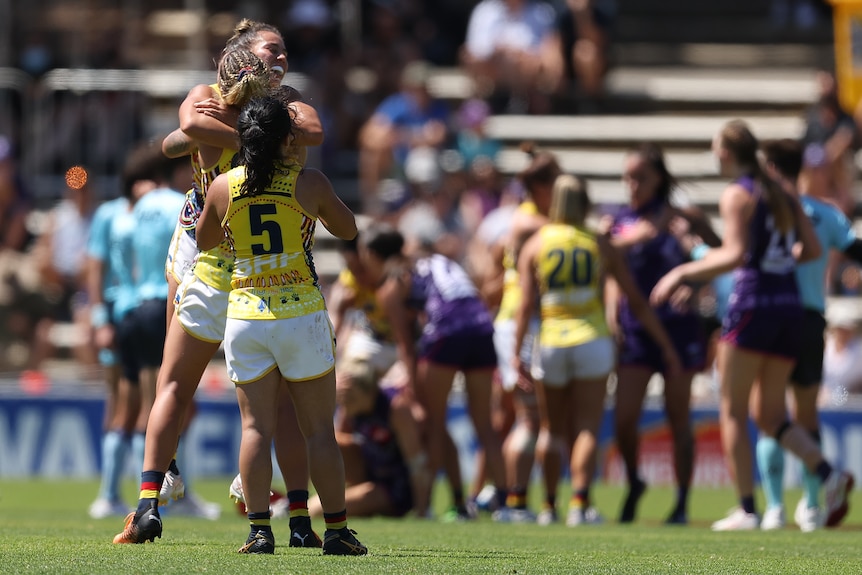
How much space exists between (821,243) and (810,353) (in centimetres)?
76

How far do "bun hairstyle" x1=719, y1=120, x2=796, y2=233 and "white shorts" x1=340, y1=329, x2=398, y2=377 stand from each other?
2.89m

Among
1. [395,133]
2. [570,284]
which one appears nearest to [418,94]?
[395,133]

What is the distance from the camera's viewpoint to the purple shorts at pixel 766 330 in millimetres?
9930

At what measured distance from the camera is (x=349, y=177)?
19.7 metres

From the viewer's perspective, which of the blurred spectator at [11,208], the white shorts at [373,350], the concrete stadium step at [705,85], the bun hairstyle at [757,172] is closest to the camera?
the bun hairstyle at [757,172]

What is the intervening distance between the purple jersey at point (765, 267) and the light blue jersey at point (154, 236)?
3.73 metres

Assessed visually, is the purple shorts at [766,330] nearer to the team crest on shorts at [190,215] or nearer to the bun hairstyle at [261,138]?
the team crest on shorts at [190,215]

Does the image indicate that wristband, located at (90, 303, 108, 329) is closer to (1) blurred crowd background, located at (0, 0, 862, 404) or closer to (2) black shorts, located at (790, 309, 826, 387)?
(1) blurred crowd background, located at (0, 0, 862, 404)

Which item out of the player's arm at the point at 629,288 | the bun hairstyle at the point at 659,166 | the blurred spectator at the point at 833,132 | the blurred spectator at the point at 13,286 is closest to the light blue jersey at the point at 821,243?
the bun hairstyle at the point at 659,166

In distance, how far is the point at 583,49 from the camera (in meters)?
19.7

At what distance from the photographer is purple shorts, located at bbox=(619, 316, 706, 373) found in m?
10.8

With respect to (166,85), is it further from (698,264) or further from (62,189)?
(698,264)

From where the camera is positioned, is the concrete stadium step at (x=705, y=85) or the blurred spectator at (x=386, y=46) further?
the concrete stadium step at (x=705, y=85)

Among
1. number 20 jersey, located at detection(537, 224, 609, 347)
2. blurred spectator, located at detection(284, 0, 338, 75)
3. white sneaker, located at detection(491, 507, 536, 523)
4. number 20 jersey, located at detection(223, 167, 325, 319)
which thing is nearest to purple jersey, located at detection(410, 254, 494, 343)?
number 20 jersey, located at detection(537, 224, 609, 347)
